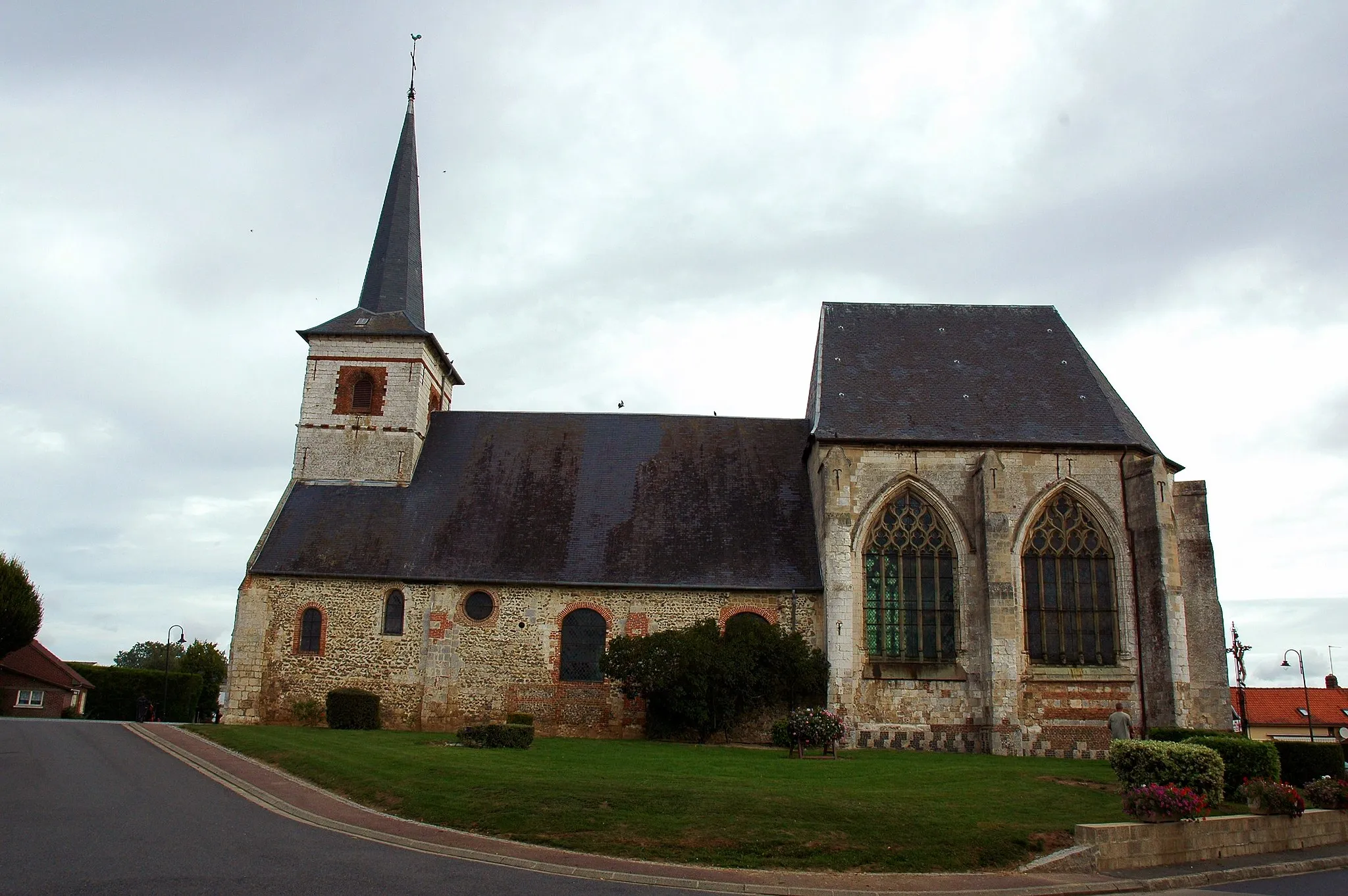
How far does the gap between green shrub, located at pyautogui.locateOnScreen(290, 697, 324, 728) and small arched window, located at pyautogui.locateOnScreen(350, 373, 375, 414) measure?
875 centimetres

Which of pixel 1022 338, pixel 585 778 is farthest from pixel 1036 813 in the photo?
pixel 1022 338

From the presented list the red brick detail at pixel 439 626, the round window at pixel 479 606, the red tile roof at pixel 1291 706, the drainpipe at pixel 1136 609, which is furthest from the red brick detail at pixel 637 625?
the red tile roof at pixel 1291 706

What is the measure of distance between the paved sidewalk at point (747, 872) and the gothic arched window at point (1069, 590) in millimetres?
11197

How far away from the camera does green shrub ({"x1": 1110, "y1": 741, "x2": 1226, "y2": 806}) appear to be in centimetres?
1312

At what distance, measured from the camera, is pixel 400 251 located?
31516mm

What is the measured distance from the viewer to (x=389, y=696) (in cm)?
2486

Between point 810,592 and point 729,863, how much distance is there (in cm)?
1454

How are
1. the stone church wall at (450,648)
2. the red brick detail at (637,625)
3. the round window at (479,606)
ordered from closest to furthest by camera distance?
1. the stone church wall at (450,648)
2. the red brick detail at (637,625)
3. the round window at (479,606)

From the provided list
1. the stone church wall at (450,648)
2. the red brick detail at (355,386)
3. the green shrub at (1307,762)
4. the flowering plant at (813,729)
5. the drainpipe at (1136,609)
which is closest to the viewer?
the green shrub at (1307,762)

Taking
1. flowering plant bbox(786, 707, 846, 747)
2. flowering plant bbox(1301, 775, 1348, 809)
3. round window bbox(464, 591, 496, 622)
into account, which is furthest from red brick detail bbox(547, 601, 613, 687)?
flowering plant bbox(1301, 775, 1348, 809)

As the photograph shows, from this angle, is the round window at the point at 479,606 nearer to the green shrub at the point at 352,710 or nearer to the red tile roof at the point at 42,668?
the green shrub at the point at 352,710

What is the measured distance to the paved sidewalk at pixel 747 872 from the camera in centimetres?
987

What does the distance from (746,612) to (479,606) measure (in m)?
7.01

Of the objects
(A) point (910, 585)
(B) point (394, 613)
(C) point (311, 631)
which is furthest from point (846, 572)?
(C) point (311, 631)
